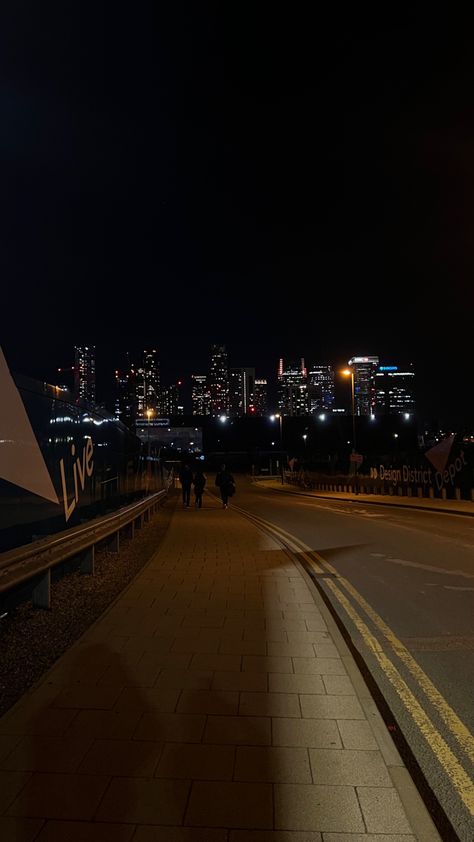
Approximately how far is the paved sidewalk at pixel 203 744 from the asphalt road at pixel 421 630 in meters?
0.22

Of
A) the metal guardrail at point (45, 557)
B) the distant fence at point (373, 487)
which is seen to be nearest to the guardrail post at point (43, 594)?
the metal guardrail at point (45, 557)

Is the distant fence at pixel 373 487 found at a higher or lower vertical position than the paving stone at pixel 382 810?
higher

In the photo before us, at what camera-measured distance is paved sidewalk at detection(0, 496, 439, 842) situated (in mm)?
3203

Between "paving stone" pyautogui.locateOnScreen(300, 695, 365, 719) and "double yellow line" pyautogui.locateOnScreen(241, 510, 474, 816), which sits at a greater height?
"paving stone" pyautogui.locateOnScreen(300, 695, 365, 719)

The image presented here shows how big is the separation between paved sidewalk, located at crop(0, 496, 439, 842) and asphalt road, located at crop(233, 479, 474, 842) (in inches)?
8.8

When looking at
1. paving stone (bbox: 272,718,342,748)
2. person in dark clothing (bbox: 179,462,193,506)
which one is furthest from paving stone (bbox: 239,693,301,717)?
person in dark clothing (bbox: 179,462,193,506)

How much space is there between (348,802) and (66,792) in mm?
1490

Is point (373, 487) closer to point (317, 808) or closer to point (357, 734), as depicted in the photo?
point (357, 734)

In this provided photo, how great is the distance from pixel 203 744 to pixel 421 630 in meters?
3.73

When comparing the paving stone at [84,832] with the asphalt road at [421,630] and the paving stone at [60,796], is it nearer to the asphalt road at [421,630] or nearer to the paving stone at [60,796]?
the paving stone at [60,796]

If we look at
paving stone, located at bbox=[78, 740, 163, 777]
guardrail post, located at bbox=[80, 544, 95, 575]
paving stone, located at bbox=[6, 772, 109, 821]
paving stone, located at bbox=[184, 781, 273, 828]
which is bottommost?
→ paving stone, located at bbox=[184, 781, 273, 828]

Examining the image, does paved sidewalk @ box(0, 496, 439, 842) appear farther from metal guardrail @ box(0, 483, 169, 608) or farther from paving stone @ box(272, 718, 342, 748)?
metal guardrail @ box(0, 483, 169, 608)

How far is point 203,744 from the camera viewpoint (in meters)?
4.07

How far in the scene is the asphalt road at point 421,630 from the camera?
3969 mm
